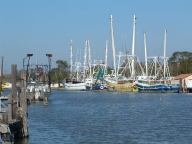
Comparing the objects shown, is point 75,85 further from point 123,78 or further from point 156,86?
point 156,86

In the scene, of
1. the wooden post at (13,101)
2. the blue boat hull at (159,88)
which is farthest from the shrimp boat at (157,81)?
the wooden post at (13,101)

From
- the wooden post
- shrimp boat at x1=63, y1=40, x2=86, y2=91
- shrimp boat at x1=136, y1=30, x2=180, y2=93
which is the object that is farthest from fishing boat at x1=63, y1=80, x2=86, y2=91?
the wooden post

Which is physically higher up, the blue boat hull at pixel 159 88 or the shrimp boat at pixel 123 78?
the shrimp boat at pixel 123 78

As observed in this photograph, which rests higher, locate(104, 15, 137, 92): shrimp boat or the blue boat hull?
locate(104, 15, 137, 92): shrimp boat

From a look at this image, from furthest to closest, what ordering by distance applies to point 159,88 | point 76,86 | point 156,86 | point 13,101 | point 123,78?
point 76,86
point 123,78
point 156,86
point 159,88
point 13,101

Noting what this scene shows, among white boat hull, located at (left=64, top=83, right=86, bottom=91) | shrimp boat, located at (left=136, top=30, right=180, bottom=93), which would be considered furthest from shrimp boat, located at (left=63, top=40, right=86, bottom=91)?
shrimp boat, located at (left=136, top=30, right=180, bottom=93)

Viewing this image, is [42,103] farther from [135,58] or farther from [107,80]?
[107,80]

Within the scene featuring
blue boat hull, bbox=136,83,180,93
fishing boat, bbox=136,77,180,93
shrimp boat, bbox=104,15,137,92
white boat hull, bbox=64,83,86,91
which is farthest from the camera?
white boat hull, bbox=64,83,86,91

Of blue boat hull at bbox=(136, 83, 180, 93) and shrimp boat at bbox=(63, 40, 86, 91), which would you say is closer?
blue boat hull at bbox=(136, 83, 180, 93)

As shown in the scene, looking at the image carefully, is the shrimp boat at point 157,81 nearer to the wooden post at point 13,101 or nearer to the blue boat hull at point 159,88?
the blue boat hull at point 159,88

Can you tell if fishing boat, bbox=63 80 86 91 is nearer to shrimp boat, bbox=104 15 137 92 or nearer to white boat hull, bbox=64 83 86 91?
white boat hull, bbox=64 83 86 91

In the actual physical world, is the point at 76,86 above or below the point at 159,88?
above

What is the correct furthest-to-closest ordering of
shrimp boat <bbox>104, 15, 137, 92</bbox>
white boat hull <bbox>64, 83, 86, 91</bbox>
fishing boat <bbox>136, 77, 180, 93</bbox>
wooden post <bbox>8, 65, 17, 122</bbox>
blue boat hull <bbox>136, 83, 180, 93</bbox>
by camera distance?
1. white boat hull <bbox>64, 83, 86, 91</bbox>
2. shrimp boat <bbox>104, 15, 137, 92</bbox>
3. fishing boat <bbox>136, 77, 180, 93</bbox>
4. blue boat hull <bbox>136, 83, 180, 93</bbox>
5. wooden post <bbox>8, 65, 17, 122</bbox>

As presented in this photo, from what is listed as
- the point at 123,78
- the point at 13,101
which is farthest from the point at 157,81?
the point at 13,101
